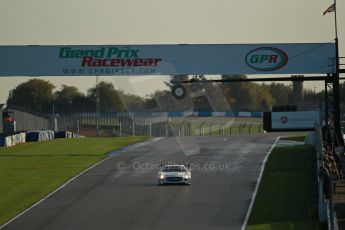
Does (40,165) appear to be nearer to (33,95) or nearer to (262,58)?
(262,58)

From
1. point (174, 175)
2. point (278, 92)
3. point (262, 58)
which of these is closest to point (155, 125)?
point (262, 58)

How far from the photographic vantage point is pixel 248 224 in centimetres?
3200

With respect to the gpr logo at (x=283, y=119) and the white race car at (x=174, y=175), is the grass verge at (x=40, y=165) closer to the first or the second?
the white race car at (x=174, y=175)

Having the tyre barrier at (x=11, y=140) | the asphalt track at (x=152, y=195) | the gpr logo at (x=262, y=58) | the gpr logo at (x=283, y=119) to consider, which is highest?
the gpr logo at (x=262, y=58)

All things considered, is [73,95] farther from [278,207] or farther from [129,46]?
[278,207]

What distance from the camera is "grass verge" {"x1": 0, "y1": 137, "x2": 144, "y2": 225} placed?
1583 inches

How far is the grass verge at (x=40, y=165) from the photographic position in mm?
40200

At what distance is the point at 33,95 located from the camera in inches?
6811

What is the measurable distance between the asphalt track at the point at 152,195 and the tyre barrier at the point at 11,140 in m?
10.3

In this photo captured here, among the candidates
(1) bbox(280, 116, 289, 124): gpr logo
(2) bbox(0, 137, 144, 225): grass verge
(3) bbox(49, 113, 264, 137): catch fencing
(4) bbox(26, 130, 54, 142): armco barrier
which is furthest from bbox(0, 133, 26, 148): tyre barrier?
(3) bbox(49, 113, 264, 137): catch fencing

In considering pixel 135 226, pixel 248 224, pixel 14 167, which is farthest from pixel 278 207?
pixel 14 167

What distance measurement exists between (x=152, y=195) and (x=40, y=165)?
46.6ft

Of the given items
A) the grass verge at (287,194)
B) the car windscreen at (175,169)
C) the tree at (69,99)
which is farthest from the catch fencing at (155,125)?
the car windscreen at (175,169)

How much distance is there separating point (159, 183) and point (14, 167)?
1171 centimetres
